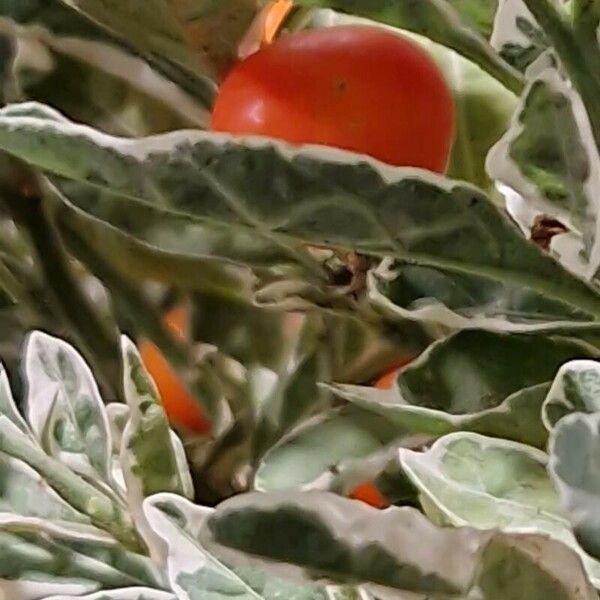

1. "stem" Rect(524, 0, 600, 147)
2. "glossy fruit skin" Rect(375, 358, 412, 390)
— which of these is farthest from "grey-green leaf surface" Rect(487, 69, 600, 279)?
"glossy fruit skin" Rect(375, 358, 412, 390)

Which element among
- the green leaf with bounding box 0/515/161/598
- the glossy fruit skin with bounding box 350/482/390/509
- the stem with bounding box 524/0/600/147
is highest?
the stem with bounding box 524/0/600/147

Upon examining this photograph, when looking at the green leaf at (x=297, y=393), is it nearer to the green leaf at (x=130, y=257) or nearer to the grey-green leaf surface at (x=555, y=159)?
the green leaf at (x=130, y=257)

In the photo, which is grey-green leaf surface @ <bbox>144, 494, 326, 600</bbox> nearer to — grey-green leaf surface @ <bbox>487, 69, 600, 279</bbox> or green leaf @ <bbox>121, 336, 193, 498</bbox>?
green leaf @ <bbox>121, 336, 193, 498</bbox>

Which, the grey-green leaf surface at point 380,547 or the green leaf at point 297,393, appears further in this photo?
the green leaf at point 297,393

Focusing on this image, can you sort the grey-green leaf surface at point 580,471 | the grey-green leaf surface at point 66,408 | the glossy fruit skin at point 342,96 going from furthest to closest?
the grey-green leaf surface at point 66,408, the glossy fruit skin at point 342,96, the grey-green leaf surface at point 580,471

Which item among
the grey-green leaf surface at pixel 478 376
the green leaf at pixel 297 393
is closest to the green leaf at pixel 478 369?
the grey-green leaf surface at pixel 478 376

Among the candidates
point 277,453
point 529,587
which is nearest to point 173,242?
point 277,453

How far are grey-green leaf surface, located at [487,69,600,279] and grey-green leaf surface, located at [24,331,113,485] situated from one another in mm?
207

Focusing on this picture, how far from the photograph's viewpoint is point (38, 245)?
0.52 m

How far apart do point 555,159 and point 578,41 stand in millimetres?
58

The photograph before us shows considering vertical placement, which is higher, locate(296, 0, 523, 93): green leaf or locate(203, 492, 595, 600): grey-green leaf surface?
locate(296, 0, 523, 93): green leaf

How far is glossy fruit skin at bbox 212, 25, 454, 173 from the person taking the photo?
38 cm

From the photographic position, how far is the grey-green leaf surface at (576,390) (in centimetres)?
32

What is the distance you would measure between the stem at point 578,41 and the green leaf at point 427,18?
0.16 ft
